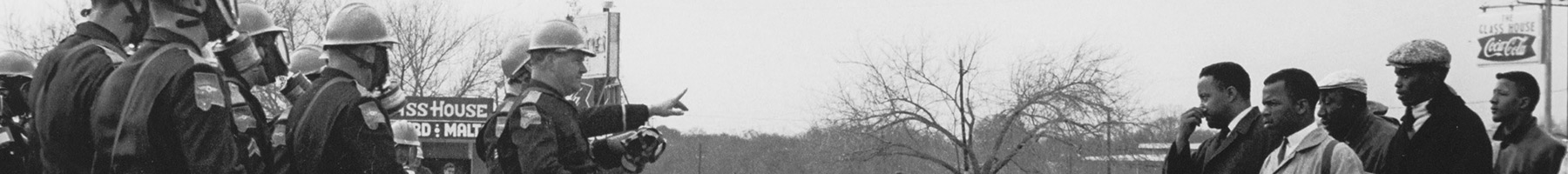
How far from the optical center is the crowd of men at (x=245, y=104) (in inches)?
275

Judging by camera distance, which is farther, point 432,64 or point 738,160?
point 738,160

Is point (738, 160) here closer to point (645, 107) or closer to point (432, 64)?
point (432, 64)

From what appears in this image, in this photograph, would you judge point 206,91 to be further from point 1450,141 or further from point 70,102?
point 1450,141

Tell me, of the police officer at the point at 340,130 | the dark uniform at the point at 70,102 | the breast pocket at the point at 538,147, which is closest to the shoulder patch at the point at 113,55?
the dark uniform at the point at 70,102

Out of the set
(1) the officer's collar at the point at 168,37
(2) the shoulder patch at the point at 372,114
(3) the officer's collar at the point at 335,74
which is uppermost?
(1) the officer's collar at the point at 168,37

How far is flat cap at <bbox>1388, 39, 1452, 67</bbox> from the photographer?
795 cm

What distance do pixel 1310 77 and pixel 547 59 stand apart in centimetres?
463

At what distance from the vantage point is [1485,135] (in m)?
8.05

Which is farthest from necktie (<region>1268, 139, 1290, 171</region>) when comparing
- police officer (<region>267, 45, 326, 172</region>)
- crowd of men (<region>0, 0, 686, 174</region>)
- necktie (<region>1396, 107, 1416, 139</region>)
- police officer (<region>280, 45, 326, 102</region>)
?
police officer (<region>280, 45, 326, 102</region>)

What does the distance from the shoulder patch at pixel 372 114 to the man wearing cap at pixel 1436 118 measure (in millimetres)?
4019

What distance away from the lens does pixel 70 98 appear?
706 cm

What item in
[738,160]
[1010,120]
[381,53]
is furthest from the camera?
[738,160]

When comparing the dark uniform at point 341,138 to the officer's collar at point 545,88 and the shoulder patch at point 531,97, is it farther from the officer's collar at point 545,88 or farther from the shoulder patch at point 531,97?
the officer's collar at point 545,88

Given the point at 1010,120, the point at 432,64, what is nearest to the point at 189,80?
the point at 432,64
